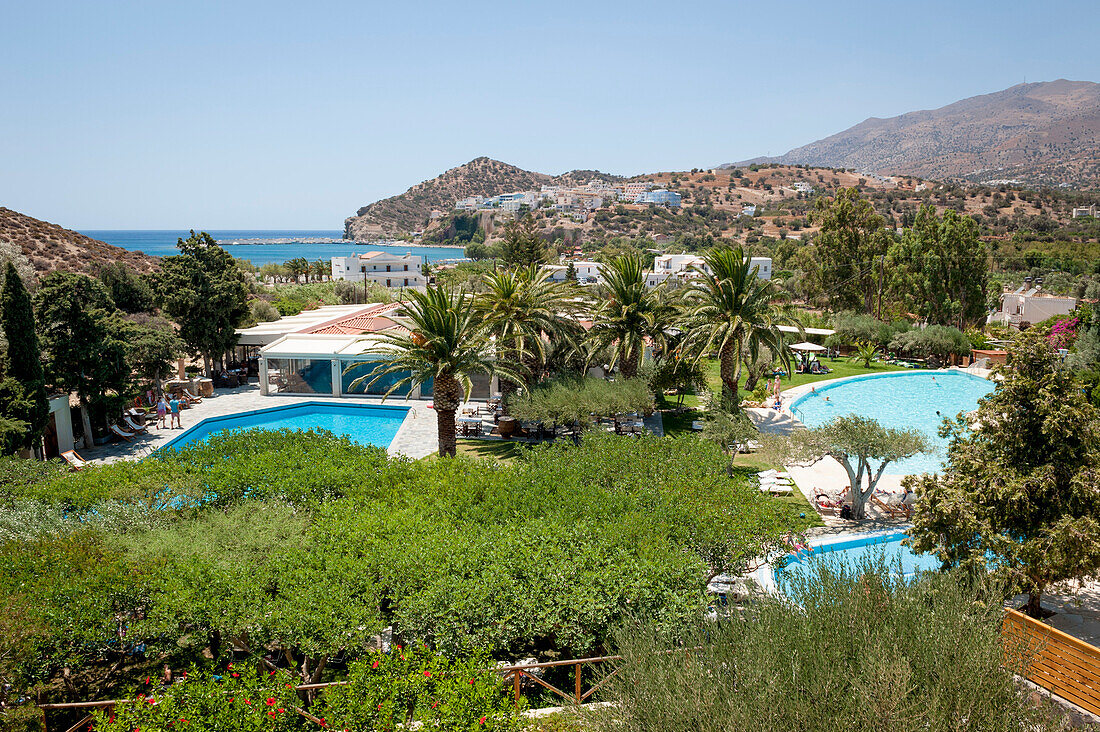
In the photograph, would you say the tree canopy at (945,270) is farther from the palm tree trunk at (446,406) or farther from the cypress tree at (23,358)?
the cypress tree at (23,358)

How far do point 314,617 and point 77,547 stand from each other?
3597 mm

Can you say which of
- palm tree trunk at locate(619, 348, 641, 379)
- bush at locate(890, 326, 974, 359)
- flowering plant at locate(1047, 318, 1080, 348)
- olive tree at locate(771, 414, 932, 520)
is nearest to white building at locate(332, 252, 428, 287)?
bush at locate(890, 326, 974, 359)

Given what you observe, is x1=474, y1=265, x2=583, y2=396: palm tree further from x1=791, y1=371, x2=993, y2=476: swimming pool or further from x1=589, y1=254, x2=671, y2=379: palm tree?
x1=791, y1=371, x2=993, y2=476: swimming pool

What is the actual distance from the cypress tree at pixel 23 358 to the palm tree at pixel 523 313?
10883mm

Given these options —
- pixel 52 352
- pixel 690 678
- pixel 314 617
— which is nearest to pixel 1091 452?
pixel 690 678

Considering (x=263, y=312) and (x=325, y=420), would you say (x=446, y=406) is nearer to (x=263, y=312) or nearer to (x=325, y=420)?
(x=325, y=420)

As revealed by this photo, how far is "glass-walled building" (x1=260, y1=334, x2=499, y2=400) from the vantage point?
24.8m

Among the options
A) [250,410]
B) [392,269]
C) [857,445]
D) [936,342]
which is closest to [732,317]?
[857,445]

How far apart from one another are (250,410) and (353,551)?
16.6 metres

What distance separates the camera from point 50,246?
49312 millimetres

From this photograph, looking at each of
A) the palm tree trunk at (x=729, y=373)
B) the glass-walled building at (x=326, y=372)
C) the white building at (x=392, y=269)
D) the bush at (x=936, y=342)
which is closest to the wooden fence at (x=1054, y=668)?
the palm tree trunk at (x=729, y=373)

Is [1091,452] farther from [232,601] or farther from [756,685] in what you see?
[232,601]

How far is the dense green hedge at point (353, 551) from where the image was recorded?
712 centimetres

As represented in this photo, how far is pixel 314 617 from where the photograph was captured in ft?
22.8
